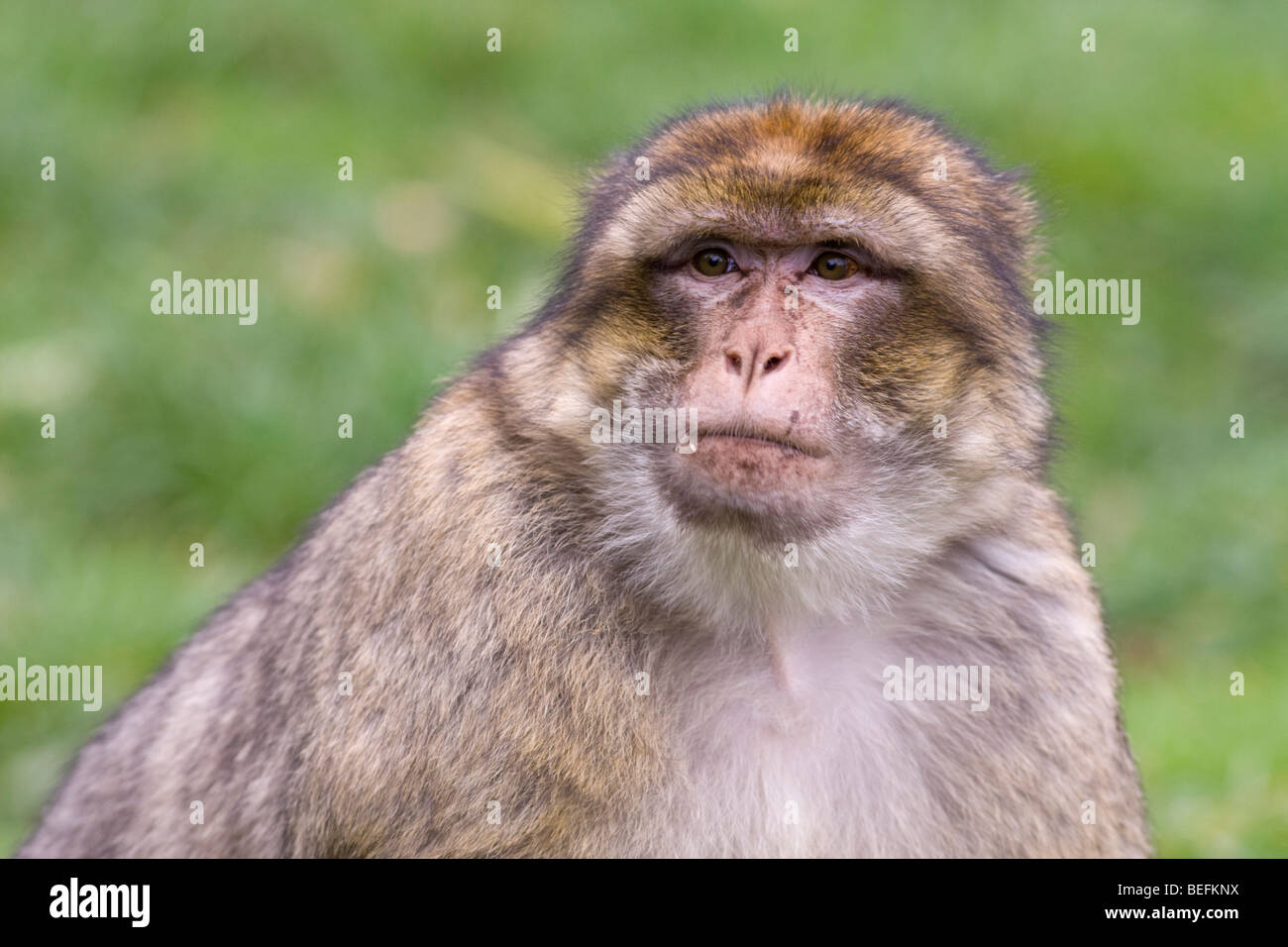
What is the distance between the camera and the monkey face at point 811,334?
138 inches

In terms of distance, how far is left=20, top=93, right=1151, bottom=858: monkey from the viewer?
142 inches

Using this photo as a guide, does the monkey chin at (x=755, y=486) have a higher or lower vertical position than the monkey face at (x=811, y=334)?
lower

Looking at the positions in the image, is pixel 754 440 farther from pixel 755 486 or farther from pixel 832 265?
pixel 832 265

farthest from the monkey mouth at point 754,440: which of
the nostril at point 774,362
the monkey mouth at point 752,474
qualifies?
the nostril at point 774,362

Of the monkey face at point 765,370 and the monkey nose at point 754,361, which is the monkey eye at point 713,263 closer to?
the monkey face at point 765,370

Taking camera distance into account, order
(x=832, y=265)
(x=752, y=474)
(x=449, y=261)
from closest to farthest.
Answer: (x=752, y=474)
(x=832, y=265)
(x=449, y=261)

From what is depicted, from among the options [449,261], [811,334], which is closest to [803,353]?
[811,334]

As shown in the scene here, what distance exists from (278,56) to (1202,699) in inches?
243

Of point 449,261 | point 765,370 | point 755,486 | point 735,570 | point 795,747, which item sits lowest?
point 795,747

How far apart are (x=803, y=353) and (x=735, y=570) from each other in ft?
1.61

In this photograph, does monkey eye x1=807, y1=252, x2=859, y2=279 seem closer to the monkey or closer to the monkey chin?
the monkey

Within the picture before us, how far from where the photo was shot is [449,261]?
9.09 m

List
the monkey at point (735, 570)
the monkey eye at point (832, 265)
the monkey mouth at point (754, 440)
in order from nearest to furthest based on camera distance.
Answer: the monkey mouth at point (754, 440)
the monkey at point (735, 570)
the monkey eye at point (832, 265)

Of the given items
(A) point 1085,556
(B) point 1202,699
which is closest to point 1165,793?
(B) point 1202,699
